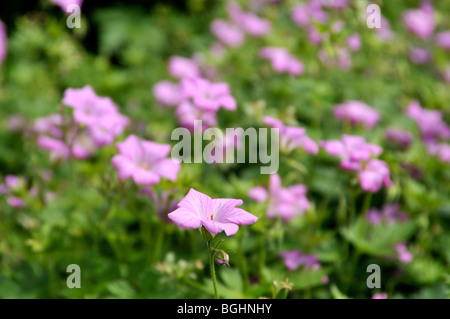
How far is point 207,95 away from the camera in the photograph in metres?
2.17

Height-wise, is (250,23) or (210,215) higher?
(250,23)

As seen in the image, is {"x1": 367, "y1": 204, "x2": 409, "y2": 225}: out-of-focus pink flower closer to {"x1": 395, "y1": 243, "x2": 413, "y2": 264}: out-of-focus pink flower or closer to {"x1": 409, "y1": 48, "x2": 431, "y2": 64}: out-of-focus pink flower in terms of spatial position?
{"x1": 395, "y1": 243, "x2": 413, "y2": 264}: out-of-focus pink flower

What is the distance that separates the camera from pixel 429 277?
2.13m

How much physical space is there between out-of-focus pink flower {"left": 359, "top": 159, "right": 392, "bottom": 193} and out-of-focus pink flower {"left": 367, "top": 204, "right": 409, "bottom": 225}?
17.9 inches

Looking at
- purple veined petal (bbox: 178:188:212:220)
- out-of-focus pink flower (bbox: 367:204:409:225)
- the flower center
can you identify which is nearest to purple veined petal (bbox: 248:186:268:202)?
the flower center

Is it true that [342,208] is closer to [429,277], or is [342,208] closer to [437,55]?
[429,277]

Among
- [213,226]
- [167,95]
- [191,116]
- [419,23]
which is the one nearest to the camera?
[213,226]

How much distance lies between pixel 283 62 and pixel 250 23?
0.73 meters

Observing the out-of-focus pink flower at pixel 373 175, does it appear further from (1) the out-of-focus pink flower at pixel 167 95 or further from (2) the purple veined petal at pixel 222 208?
(1) the out-of-focus pink flower at pixel 167 95

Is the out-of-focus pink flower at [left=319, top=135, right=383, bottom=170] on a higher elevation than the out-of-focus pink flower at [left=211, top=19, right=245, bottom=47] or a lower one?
lower

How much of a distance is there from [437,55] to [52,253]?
290 cm

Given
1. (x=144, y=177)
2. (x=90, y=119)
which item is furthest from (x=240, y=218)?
(x=90, y=119)

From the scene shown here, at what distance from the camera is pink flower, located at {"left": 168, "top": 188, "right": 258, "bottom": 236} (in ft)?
4.38

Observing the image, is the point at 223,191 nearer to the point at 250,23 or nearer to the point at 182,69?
the point at 182,69
